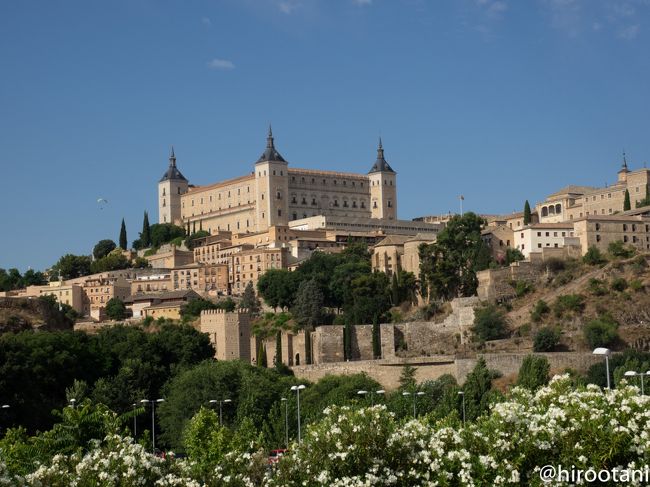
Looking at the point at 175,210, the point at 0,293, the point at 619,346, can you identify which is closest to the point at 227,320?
the point at 619,346

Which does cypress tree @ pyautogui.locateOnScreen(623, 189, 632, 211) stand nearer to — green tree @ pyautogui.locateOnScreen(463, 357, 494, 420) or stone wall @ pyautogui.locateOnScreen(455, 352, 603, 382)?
stone wall @ pyautogui.locateOnScreen(455, 352, 603, 382)

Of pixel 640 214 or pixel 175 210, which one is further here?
pixel 175 210

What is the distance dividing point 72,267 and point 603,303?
6908cm

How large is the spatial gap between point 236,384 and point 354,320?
21.8m

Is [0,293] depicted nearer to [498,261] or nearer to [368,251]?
[368,251]

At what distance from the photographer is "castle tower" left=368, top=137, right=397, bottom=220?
14225 centimetres

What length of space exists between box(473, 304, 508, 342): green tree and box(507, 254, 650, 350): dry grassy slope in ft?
2.25

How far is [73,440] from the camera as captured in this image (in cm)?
3497

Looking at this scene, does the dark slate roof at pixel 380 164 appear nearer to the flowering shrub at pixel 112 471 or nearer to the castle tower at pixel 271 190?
the castle tower at pixel 271 190

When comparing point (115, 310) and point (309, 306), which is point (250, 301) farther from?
point (115, 310)

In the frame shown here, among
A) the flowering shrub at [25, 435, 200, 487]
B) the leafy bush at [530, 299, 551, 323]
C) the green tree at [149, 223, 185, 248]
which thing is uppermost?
the green tree at [149, 223, 185, 248]

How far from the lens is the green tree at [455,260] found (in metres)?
87.3

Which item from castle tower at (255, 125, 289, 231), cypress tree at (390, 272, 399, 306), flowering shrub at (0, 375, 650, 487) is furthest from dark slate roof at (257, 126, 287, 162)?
flowering shrub at (0, 375, 650, 487)

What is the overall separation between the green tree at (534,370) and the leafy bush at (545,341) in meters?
8.81
